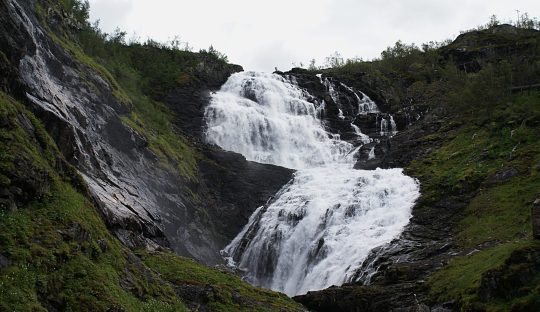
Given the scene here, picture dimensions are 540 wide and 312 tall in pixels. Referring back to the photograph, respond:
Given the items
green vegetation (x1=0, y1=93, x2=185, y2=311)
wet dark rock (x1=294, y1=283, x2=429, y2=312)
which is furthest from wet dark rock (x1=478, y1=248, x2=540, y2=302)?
green vegetation (x1=0, y1=93, x2=185, y2=311)

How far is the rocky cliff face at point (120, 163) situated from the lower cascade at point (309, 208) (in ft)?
9.75

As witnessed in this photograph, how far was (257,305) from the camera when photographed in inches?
879

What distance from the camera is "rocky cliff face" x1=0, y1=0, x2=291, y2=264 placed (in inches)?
948

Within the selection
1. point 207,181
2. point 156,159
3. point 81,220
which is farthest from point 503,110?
point 81,220

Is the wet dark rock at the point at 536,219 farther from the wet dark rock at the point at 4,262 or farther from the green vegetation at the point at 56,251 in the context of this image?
the wet dark rock at the point at 4,262

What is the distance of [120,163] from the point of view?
35.2m

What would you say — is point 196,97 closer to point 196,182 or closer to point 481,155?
point 196,182

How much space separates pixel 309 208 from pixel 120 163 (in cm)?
1429

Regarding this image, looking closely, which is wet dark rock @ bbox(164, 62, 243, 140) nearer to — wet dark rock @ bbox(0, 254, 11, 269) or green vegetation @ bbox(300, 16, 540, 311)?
green vegetation @ bbox(300, 16, 540, 311)

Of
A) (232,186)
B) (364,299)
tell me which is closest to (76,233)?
(364,299)

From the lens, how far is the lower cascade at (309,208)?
108ft

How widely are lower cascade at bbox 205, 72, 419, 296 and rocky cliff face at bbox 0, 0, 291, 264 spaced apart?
2971mm

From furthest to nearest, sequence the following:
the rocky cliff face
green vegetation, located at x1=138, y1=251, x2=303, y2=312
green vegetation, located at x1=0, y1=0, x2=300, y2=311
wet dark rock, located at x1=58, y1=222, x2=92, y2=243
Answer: the rocky cliff face, green vegetation, located at x1=138, y1=251, x2=303, y2=312, wet dark rock, located at x1=58, y1=222, x2=92, y2=243, green vegetation, located at x1=0, y1=0, x2=300, y2=311

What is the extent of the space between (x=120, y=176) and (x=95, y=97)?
931 cm
